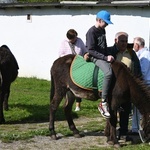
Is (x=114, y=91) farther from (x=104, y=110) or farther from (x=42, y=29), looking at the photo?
(x=42, y=29)

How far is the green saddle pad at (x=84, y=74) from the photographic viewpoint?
8898 mm

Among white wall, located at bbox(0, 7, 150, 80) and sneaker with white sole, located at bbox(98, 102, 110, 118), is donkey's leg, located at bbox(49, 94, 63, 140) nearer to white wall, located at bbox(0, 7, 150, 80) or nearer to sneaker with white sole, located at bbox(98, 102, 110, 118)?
sneaker with white sole, located at bbox(98, 102, 110, 118)

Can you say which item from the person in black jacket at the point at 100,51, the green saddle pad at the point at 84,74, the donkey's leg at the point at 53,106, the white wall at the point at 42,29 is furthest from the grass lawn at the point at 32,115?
the white wall at the point at 42,29

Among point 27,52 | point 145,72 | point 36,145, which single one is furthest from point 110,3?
point 36,145

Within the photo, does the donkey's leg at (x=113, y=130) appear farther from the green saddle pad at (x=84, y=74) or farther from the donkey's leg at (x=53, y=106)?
the donkey's leg at (x=53, y=106)

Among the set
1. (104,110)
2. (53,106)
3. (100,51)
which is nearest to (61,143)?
(53,106)

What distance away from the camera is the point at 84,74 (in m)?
9.08

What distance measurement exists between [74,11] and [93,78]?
418 inches

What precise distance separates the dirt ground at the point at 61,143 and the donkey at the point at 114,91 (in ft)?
0.55

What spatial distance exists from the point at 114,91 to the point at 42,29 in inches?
474

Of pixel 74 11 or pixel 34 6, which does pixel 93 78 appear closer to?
pixel 74 11

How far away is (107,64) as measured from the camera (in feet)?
28.6

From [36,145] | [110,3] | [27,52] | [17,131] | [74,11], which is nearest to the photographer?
[36,145]

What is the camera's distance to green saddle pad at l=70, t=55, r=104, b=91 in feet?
29.2
